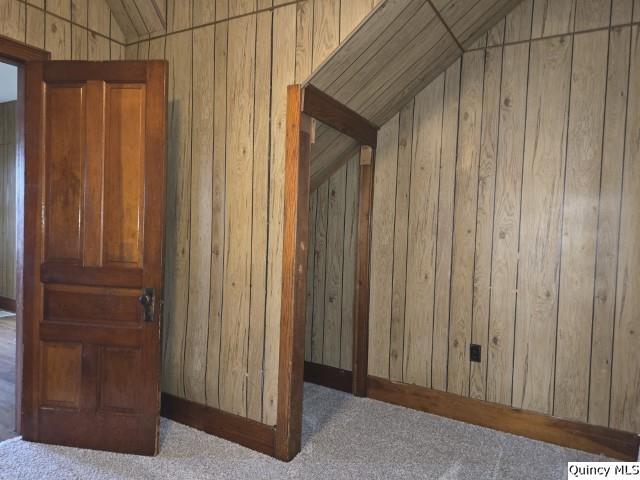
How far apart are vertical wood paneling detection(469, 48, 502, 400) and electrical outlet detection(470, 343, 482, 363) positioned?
0.02 m

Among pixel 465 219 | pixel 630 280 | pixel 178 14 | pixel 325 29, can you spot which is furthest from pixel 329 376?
pixel 178 14

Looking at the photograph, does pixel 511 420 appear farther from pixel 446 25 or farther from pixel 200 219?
pixel 446 25

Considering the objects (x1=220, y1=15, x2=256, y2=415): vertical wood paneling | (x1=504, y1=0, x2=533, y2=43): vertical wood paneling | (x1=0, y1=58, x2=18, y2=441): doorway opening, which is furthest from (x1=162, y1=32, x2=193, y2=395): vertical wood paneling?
(x1=0, y1=58, x2=18, y2=441): doorway opening

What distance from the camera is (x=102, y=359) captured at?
2.31 meters

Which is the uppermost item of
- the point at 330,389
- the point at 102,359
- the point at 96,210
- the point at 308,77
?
the point at 308,77

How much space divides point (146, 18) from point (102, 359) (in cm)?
204

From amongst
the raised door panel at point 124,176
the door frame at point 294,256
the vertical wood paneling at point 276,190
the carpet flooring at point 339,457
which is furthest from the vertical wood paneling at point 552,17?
the carpet flooring at point 339,457

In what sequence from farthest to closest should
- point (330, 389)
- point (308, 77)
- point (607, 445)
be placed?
point (330, 389)
point (607, 445)
point (308, 77)

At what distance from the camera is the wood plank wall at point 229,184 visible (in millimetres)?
2342

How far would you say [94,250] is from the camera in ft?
7.57

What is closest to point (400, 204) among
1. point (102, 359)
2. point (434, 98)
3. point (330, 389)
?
point (434, 98)

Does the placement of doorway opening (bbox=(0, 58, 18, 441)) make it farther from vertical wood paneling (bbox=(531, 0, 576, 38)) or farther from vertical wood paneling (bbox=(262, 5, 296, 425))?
vertical wood paneling (bbox=(531, 0, 576, 38))

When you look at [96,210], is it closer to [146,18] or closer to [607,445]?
[146,18]

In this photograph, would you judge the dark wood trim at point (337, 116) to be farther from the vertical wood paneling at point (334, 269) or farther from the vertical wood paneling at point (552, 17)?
the vertical wood paneling at point (552, 17)
